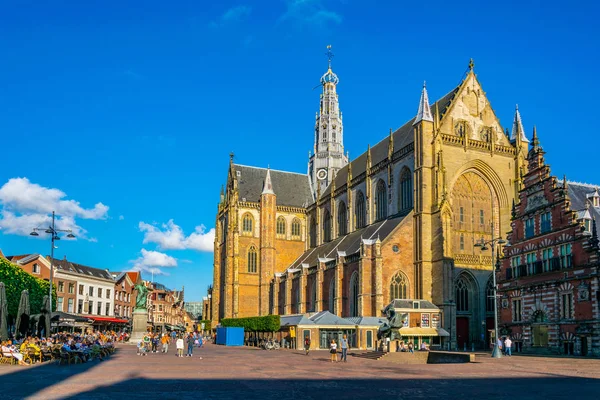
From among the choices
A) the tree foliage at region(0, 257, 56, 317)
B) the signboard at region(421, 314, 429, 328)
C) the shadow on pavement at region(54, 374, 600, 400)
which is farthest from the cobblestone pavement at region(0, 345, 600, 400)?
the tree foliage at region(0, 257, 56, 317)

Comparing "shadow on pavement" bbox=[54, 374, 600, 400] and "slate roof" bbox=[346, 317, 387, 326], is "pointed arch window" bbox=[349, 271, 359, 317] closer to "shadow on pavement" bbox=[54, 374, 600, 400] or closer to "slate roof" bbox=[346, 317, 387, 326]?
"slate roof" bbox=[346, 317, 387, 326]

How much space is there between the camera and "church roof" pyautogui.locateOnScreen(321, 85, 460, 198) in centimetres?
5812

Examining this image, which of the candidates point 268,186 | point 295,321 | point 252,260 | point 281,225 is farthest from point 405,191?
point 252,260

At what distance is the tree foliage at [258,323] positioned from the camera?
59.5 m

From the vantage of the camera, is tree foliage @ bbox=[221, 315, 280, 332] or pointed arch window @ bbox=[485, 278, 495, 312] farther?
tree foliage @ bbox=[221, 315, 280, 332]

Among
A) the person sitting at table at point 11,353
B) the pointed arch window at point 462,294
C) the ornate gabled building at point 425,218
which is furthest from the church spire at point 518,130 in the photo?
the person sitting at table at point 11,353

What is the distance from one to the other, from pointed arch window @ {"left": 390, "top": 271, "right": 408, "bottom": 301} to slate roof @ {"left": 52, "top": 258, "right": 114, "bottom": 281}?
1967 inches

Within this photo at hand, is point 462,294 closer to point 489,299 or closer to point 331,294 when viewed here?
point 489,299

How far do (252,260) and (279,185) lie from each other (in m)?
11.4

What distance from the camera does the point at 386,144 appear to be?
221ft

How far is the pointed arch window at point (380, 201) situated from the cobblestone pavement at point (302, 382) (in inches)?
1332

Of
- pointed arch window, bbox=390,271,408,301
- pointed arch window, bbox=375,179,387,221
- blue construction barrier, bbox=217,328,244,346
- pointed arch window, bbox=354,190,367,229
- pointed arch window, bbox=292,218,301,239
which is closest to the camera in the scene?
pointed arch window, bbox=390,271,408,301

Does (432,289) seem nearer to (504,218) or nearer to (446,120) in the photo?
(504,218)

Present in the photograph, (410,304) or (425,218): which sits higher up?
(425,218)
